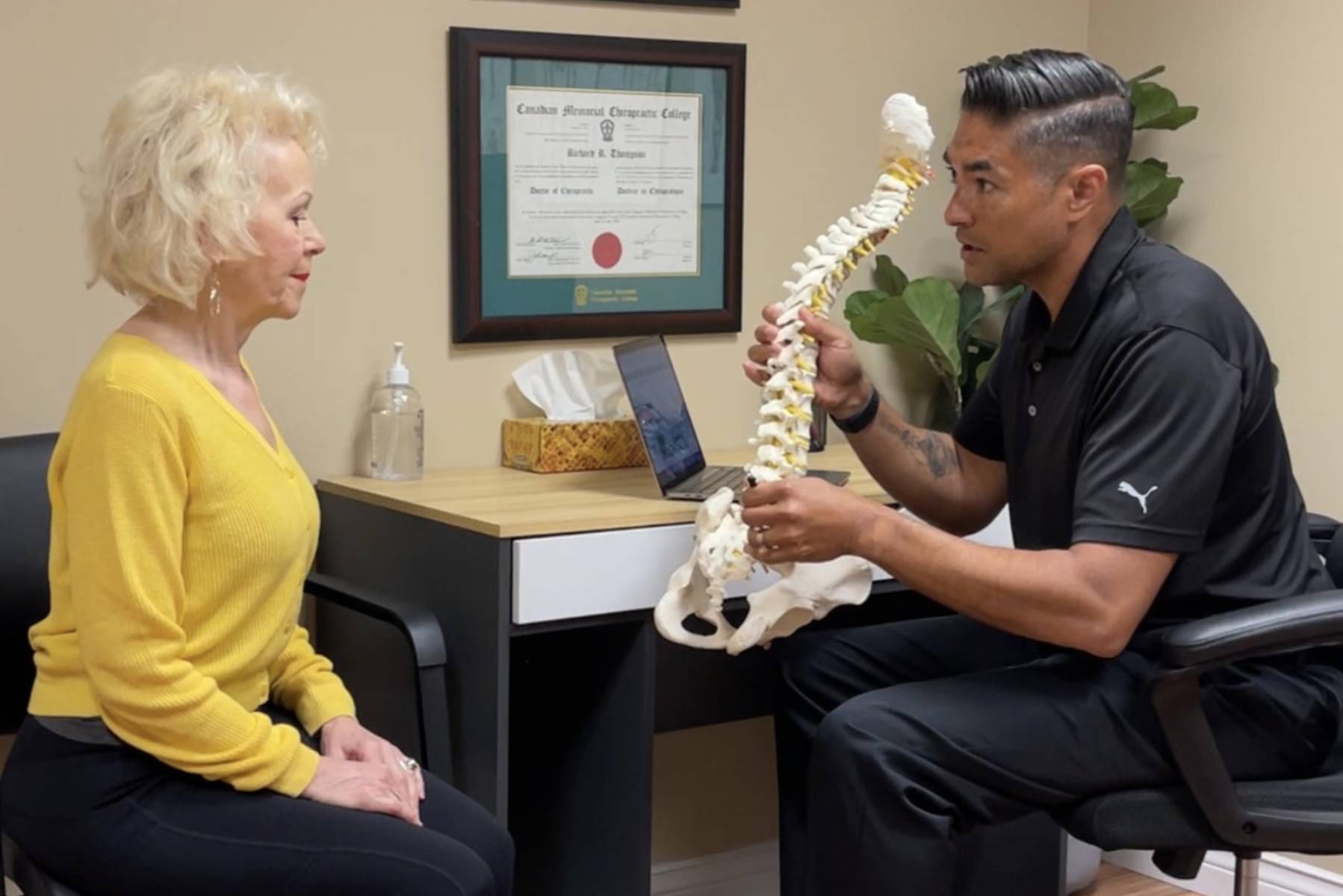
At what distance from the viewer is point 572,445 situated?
254 centimetres

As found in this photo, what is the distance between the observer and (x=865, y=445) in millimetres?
2252

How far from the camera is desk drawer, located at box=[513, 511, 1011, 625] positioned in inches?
82.0

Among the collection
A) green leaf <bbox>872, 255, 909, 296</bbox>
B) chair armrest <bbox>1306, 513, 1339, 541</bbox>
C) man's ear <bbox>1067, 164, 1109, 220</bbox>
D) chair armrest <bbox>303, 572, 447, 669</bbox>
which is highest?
man's ear <bbox>1067, 164, 1109, 220</bbox>

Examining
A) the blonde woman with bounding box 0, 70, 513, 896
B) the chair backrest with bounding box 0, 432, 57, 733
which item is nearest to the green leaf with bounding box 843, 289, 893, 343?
the blonde woman with bounding box 0, 70, 513, 896

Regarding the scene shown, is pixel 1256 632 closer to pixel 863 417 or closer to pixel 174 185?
pixel 863 417

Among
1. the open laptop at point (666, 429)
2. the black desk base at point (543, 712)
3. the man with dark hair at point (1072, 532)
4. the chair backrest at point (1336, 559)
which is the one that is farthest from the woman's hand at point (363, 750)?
the chair backrest at point (1336, 559)

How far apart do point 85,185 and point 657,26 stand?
1.21 metres

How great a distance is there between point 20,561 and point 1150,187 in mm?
1963

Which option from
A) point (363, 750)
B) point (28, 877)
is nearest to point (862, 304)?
point (363, 750)

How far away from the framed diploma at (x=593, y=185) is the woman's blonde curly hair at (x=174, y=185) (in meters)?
0.81

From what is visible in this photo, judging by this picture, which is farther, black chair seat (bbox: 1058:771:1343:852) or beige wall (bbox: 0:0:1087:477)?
beige wall (bbox: 0:0:1087:477)

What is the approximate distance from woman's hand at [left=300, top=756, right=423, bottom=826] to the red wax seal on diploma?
1.11 m

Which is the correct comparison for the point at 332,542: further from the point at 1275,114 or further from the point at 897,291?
the point at 1275,114
